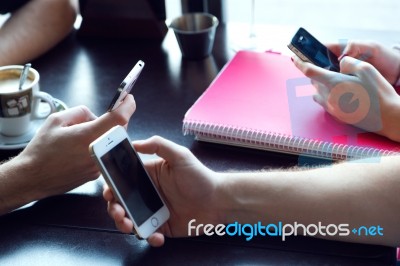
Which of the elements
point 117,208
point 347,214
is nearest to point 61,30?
point 117,208

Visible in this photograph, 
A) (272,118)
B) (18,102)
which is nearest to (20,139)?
(18,102)

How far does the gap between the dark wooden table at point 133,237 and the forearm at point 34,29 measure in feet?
0.15

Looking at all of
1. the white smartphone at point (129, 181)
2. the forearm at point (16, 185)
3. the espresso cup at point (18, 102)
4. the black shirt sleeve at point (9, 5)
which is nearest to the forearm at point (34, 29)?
the black shirt sleeve at point (9, 5)

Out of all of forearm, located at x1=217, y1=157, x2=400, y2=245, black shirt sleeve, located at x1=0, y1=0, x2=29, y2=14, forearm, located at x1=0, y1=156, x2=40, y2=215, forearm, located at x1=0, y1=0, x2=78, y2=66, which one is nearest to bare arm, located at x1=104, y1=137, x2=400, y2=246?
forearm, located at x1=217, y1=157, x2=400, y2=245

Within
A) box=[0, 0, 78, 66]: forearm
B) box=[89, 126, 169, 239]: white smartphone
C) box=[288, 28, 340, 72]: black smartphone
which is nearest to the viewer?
box=[89, 126, 169, 239]: white smartphone

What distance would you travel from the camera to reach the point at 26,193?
2.39 ft

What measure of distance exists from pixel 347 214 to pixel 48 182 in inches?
15.8

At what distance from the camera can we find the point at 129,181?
65cm

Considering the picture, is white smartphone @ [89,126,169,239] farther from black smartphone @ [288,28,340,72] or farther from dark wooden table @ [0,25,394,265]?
black smartphone @ [288,28,340,72]

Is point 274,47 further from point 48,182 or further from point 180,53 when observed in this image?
point 48,182

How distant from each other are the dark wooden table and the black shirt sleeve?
0.56 feet

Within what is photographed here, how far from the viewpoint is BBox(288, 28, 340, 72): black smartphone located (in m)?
0.86

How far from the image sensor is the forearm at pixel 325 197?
0.64 metres

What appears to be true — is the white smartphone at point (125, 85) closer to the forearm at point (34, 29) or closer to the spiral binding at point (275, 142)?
the spiral binding at point (275, 142)
